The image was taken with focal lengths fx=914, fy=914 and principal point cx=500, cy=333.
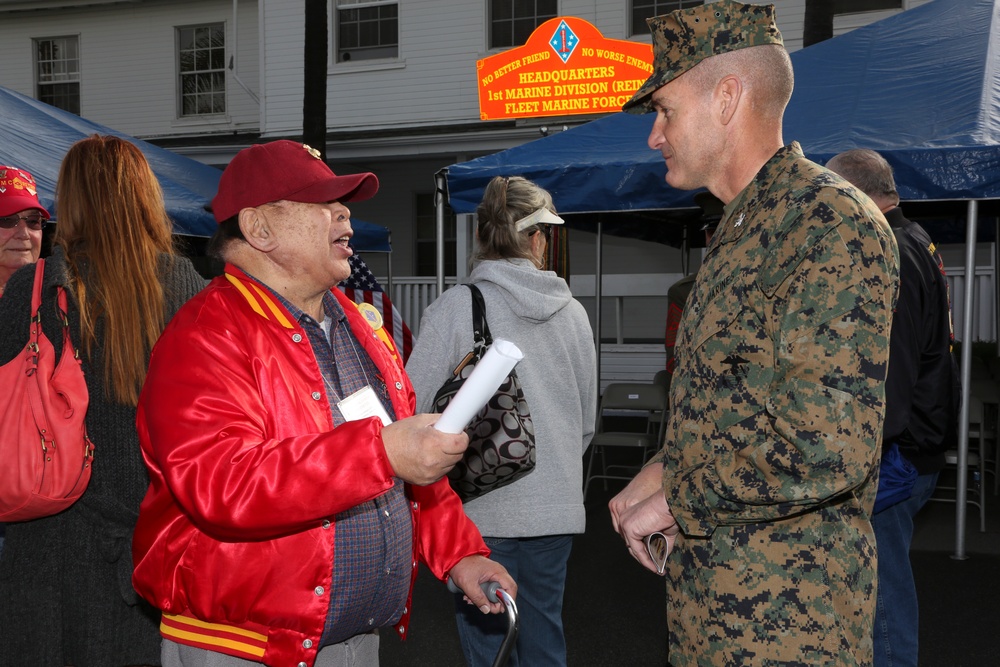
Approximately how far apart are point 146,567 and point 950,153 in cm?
503

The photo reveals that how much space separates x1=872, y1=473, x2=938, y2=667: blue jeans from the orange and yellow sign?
10.6 m

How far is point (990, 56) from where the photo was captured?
626 cm

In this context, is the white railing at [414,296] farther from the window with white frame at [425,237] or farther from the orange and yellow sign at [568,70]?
the orange and yellow sign at [568,70]

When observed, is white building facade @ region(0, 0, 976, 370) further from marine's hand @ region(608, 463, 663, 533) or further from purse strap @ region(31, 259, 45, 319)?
marine's hand @ region(608, 463, 663, 533)

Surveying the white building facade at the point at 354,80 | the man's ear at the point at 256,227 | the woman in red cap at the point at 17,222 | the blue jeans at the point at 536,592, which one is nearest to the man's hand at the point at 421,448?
the man's ear at the point at 256,227

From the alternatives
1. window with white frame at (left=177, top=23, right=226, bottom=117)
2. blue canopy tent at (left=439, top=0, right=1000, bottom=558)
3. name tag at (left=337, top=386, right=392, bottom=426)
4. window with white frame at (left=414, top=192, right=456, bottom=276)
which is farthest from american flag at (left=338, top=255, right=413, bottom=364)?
window with white frame at (left=177, top=23, right=226, bottom=117)

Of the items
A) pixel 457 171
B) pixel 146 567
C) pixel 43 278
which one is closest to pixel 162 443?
pixel 146 567

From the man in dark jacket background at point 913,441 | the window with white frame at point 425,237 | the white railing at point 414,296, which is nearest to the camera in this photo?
the man in dark jacket background at point 913,441

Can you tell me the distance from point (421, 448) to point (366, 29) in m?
15.4

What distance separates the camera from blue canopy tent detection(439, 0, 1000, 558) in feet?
17.7

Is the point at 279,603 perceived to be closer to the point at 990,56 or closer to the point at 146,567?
the point at 146,567

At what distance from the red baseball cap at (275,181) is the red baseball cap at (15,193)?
1.78 meters

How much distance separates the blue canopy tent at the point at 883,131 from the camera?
5402mm

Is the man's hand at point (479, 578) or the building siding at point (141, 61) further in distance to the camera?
the building siding at point (141, 61)
